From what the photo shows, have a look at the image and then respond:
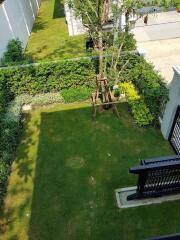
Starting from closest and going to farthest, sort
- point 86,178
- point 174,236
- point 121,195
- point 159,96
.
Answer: point 174,236, point 121,195, point 86,178, point 159,96

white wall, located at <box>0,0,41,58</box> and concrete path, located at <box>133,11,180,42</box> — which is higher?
white wall, located at <box>0,0,41,58</box>

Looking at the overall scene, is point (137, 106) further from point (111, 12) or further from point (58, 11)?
point (58, 11)

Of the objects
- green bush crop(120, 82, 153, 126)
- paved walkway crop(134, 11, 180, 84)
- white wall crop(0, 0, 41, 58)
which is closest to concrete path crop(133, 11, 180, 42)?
paved walkway crop(134, 11, 180, 84)

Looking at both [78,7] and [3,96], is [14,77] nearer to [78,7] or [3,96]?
[3,96]

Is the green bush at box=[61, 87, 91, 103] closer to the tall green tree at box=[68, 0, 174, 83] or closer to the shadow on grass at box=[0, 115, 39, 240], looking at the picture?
the tall green tree at box=[68, 0, 174, 83]

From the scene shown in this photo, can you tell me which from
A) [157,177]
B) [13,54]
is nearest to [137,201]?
[157,177]

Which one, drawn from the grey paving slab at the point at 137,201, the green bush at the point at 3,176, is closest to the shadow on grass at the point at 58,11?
the green bush at the point at 3,176

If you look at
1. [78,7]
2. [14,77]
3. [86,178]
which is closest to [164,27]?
[78,7]
